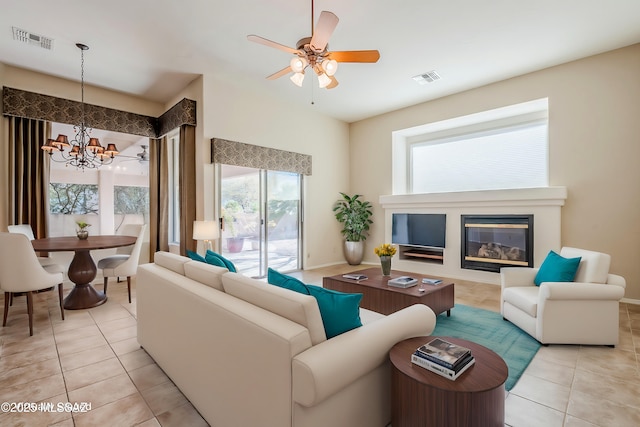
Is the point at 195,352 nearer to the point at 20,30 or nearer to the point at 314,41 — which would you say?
the point at 314,41

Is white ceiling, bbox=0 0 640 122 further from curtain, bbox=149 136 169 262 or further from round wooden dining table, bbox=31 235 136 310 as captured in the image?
round wooden dining table, bbox=31 235 136 310

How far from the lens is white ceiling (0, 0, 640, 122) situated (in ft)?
10.1

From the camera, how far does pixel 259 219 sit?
534 cm

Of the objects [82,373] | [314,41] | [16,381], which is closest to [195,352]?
[82,373]

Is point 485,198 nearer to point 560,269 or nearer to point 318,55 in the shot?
point 560,269

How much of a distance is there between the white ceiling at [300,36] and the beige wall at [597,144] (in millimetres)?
197

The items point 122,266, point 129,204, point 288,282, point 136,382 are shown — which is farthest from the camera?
point 129,204

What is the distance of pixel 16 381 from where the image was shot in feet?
6.96

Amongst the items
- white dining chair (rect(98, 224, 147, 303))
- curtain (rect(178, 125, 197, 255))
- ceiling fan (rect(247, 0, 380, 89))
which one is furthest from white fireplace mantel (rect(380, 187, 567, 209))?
white dining chair (rect(98, 224, 147, 303))

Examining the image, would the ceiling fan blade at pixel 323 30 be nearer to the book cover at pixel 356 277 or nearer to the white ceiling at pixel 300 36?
the white ceiling at pixel 300 36

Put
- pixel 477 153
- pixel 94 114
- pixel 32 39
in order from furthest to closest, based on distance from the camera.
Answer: pixel 477 153 < pixel 94 114 < pixel 32 39

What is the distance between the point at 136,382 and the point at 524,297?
3.36m

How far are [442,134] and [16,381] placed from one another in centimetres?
657

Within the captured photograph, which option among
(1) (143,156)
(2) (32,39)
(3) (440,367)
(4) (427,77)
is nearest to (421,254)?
(4) (427,77)
